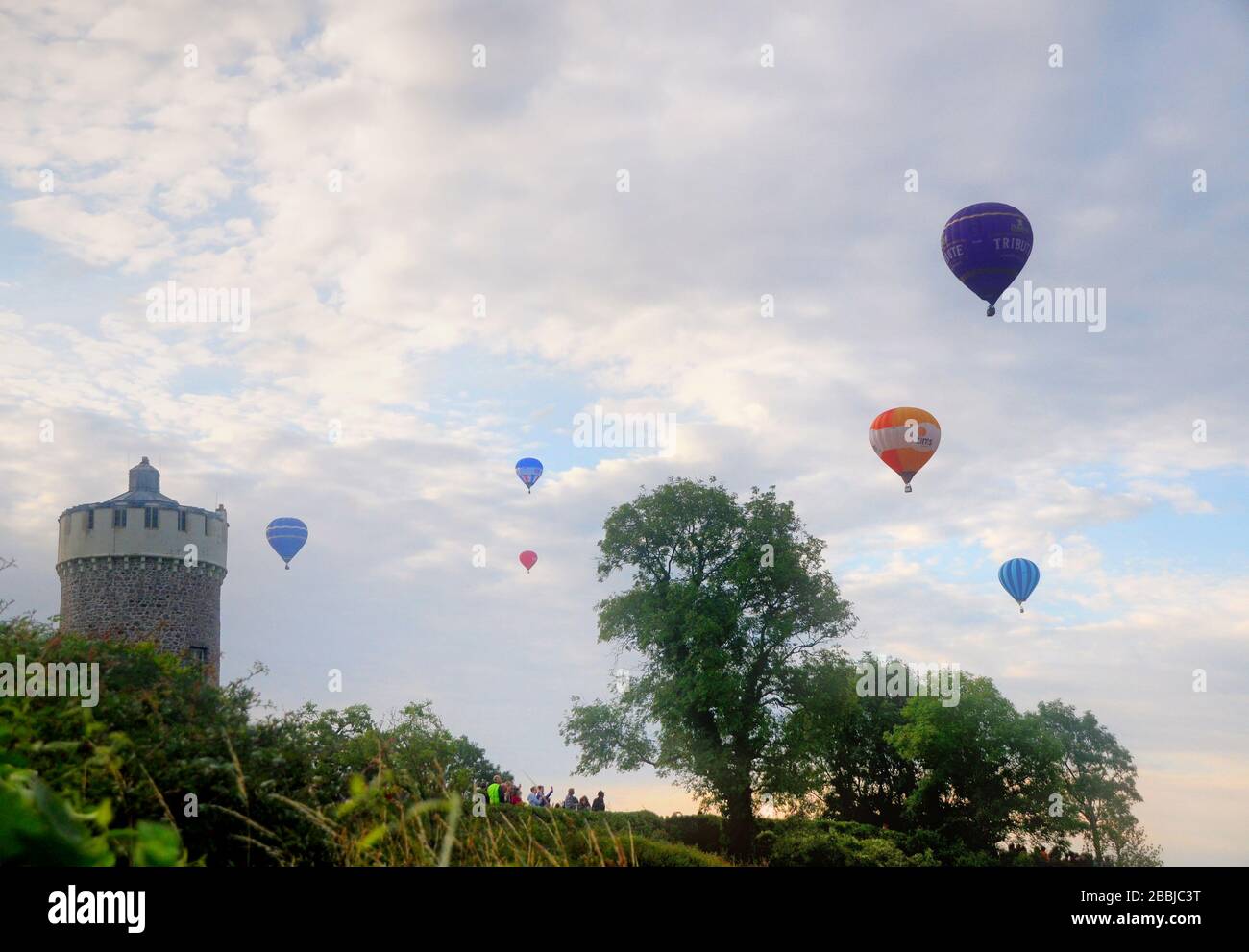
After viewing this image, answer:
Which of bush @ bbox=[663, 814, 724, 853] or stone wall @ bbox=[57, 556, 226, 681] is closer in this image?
bush @ bbox=[663, 814, 724, 853]

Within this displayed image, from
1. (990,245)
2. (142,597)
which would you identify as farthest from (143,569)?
(990,245)

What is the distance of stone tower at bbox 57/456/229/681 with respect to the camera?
43.8m

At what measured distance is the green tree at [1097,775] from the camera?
57062 mm

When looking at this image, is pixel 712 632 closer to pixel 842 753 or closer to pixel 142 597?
pixel 842 753

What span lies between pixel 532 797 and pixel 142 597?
22.1 meters

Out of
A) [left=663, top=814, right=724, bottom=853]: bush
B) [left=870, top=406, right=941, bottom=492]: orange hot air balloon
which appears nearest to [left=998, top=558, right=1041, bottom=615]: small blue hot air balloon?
[left=870, top=406, right=941, bottom=492]: orange hot air balloon

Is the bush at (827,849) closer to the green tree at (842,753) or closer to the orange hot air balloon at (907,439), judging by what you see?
the green tree at (842,753)

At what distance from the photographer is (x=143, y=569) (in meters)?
44.4

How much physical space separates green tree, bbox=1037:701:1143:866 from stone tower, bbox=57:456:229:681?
40873 millimetres

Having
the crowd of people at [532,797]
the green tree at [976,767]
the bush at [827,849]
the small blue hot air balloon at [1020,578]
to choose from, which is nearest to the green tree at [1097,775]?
the green tree at [976,767]

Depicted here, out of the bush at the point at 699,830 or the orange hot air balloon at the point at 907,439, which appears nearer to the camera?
the bush at the point at 699,830

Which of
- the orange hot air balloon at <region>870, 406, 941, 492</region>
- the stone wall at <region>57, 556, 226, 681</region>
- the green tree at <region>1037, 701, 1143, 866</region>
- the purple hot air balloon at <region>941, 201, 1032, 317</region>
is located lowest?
the green tree at <region>1037, 701, 1143, 866</region>

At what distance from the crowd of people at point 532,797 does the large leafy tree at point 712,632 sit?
8.74ft
